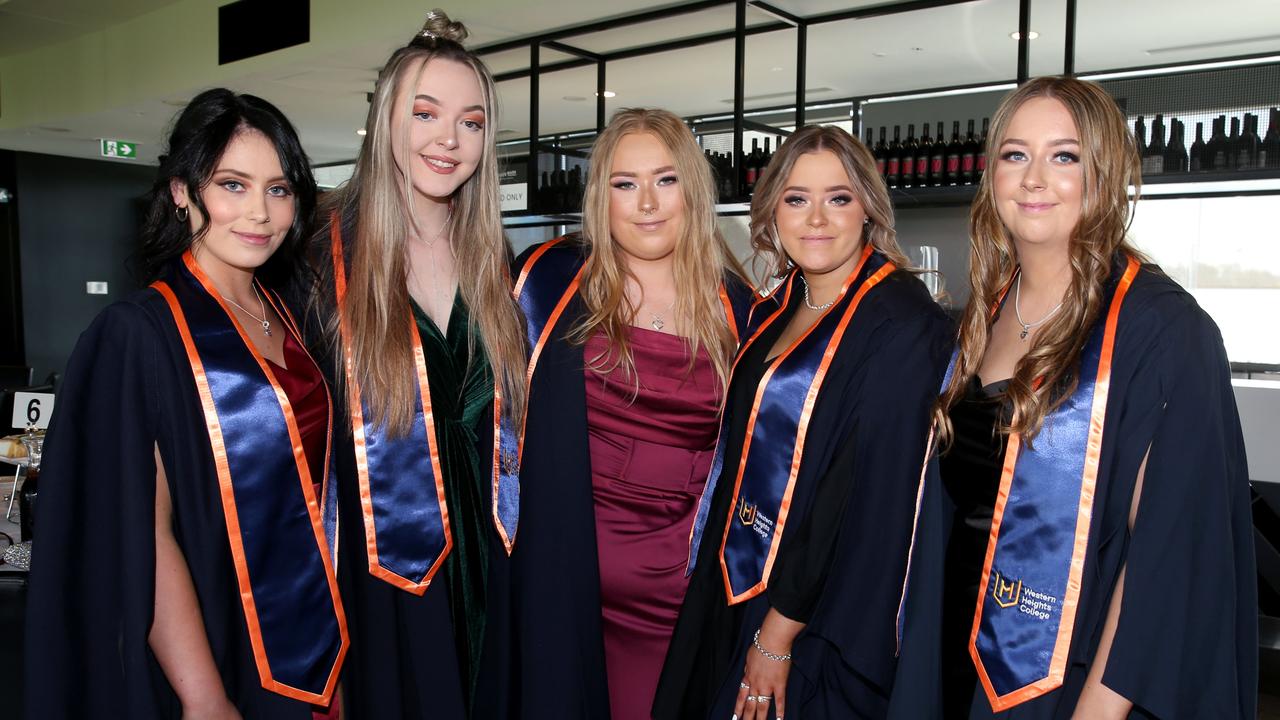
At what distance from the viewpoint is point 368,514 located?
1766 millimetres

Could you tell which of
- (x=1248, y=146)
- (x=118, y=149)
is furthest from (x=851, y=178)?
(x=118, y=149)

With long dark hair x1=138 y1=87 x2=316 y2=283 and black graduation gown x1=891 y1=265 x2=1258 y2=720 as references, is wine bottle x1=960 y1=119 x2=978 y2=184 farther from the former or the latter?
long dark hair x1=138 y1=87 x2=316 y2=283

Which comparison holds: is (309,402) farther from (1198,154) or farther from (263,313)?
(1198,154)

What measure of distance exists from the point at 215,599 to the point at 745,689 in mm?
984

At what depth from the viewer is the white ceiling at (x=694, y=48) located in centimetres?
417

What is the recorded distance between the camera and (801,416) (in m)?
1.81

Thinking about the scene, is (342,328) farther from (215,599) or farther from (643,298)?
(643,298)

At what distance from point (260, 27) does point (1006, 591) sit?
617 centimetres

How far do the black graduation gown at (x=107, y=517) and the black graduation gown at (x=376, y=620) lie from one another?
343 mm

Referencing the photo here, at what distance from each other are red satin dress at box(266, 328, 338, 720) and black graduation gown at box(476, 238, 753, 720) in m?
0.39

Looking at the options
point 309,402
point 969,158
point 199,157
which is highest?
point 969,158

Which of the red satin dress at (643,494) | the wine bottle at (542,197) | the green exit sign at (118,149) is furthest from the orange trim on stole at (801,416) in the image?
the green exit sign at (118,149)

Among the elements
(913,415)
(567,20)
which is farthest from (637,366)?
(567,20)

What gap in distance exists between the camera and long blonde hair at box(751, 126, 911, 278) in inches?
75.2
